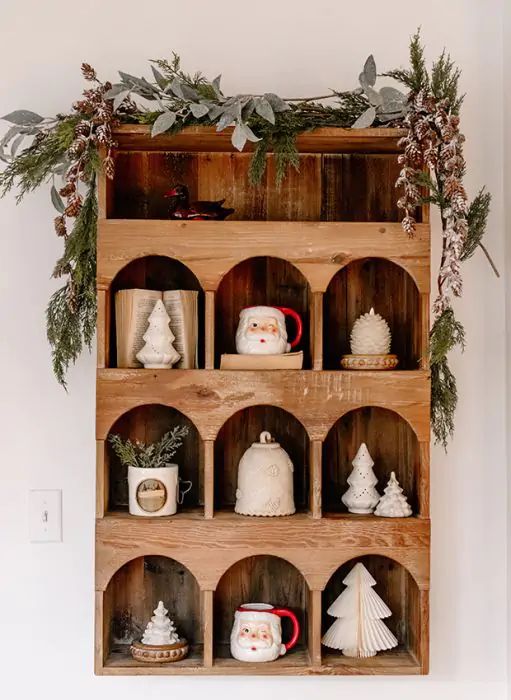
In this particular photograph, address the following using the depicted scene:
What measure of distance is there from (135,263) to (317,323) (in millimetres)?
401

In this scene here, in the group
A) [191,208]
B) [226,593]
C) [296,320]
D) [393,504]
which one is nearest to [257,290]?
[296,320]

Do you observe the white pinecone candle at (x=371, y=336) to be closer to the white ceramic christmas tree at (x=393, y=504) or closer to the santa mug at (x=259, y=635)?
the white ceramic christmas tree at (x=393, y=504)

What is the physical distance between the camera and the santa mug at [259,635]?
1.61 metres

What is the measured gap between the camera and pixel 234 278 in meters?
1.76

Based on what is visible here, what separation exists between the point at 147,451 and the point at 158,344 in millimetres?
200

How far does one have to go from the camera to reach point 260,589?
1.75 m

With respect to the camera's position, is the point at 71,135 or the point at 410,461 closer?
the point at 71,135

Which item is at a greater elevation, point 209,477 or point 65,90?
point 65,90

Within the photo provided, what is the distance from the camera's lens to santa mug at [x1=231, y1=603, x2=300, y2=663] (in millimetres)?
1608

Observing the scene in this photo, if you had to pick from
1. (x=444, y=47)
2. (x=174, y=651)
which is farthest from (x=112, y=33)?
(x=174, y=651)

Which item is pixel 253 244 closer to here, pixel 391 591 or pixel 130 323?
pixel 130 323

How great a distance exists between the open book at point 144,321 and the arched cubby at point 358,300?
0.93 feet

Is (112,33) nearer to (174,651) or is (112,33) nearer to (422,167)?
(422,167)

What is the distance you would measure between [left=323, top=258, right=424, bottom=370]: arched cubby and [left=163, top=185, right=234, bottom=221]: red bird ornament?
0.28 metres
